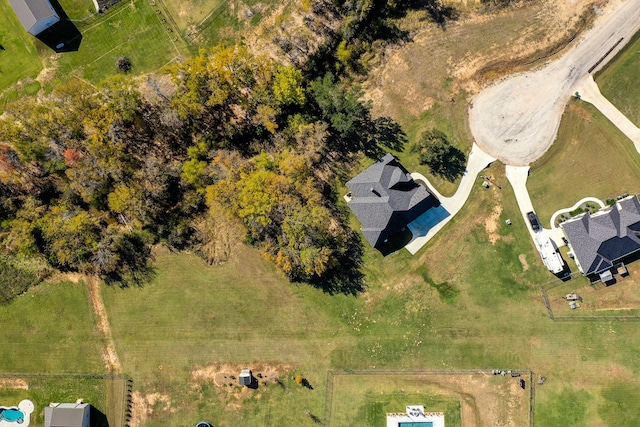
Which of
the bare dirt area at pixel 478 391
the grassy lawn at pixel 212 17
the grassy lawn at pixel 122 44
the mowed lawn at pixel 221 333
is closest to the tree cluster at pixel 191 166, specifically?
the grassy lawn at pixel 212 17

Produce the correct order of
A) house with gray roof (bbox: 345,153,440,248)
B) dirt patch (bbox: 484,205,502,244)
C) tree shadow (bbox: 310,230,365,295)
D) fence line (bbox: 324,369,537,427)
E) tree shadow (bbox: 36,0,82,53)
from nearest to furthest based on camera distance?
1. house with gray roof (bbox: 345,153,440,248)
2. fence line (bbox: 324,369,537,427)
3. dirt patch (bbox: 484,205,502,244)
4. tree shadow (bbox: 310,230,365,295)
5. tree shadow (bbox: 36,0,82,53)

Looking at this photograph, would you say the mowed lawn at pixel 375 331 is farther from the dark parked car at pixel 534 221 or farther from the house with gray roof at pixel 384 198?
the house with gray roof at pixel 384 198

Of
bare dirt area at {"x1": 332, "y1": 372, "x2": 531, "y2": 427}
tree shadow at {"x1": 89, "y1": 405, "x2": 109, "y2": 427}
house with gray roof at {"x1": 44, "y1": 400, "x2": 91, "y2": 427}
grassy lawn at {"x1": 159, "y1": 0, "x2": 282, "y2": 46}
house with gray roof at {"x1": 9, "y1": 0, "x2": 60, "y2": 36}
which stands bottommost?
bare dirt area at {"x1": 332, "y1": 372, "x2": 531, "y2": 427}

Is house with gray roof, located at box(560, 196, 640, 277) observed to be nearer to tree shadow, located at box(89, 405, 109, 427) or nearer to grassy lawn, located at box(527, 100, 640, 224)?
grassy lawn, located at box(527, 100, 640, 224)

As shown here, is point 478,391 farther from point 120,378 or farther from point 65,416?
point 65,416

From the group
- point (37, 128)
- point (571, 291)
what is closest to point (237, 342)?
point (37, 128)

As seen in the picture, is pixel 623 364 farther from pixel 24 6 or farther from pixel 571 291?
pixel 24 6

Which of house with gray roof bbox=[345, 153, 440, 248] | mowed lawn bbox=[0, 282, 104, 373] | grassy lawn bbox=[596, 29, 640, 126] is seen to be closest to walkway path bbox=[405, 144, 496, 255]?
house with gray roof bbox=[345, 153, 440, 248]

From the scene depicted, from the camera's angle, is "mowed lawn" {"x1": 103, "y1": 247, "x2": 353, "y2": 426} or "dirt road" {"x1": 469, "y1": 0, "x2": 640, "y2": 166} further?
"mowed lawn" {"x1": 103, "y1": 247, "x2": 353, "y2": 426}
